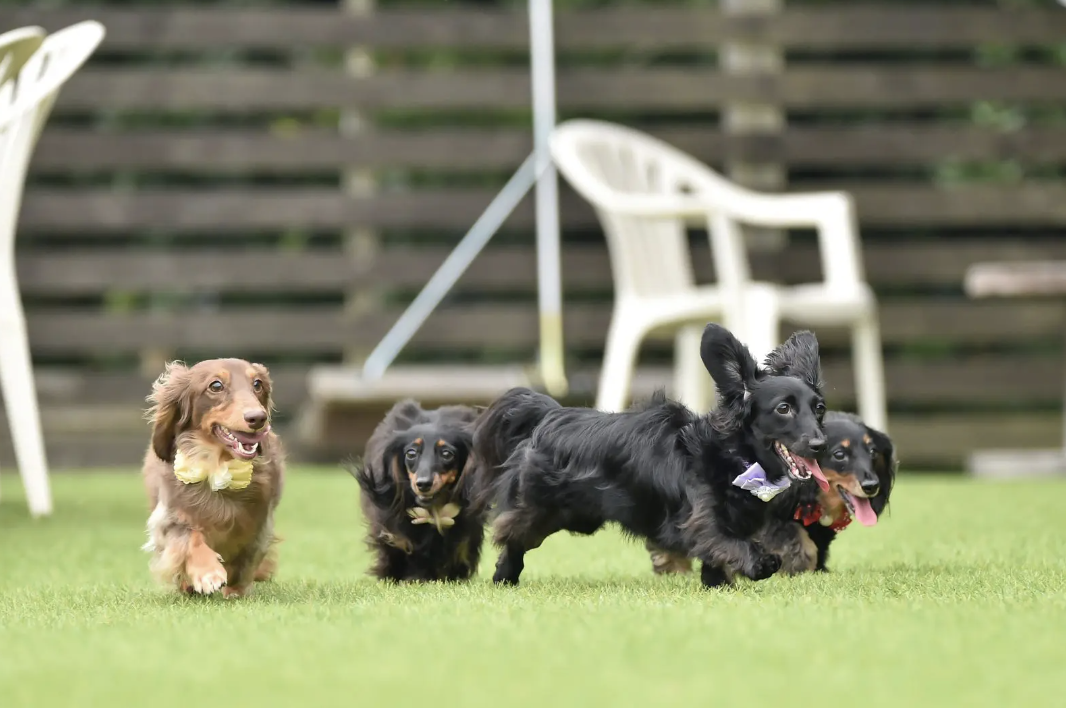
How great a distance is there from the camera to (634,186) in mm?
5516

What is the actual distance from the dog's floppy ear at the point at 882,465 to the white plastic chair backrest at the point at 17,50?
219cm

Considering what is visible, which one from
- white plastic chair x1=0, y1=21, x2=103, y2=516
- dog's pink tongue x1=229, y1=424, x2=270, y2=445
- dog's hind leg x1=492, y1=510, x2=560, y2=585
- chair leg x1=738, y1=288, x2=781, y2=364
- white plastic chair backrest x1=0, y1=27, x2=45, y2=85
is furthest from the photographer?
chair leg x1=738, y1=288, x2=781, y2=364

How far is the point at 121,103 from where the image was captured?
6.01m

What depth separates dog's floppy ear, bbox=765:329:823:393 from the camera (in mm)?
2824

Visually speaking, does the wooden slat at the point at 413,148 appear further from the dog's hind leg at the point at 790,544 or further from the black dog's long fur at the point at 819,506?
the dog's hind leg at the point at 790,544

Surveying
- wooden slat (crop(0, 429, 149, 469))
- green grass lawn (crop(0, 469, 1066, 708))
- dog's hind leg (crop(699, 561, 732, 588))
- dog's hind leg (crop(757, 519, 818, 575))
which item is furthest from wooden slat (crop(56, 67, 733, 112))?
dog's hind leg (crop(699, 561, 732, 588))

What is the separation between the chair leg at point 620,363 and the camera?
499 cm

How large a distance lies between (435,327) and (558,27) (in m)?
1.23

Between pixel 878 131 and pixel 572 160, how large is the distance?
5.03ft

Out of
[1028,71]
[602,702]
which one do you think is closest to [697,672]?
[602,702]

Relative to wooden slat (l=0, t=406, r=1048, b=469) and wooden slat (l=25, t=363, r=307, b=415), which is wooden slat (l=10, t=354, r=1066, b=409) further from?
wooden slat (l=0, t=406, r=1048, b=469)

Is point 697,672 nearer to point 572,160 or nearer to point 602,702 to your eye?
point 602,702

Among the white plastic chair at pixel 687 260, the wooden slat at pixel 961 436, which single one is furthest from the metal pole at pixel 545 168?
the wooden slat at pixel 961 436

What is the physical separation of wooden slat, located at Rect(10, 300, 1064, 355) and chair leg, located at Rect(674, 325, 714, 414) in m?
0.53
